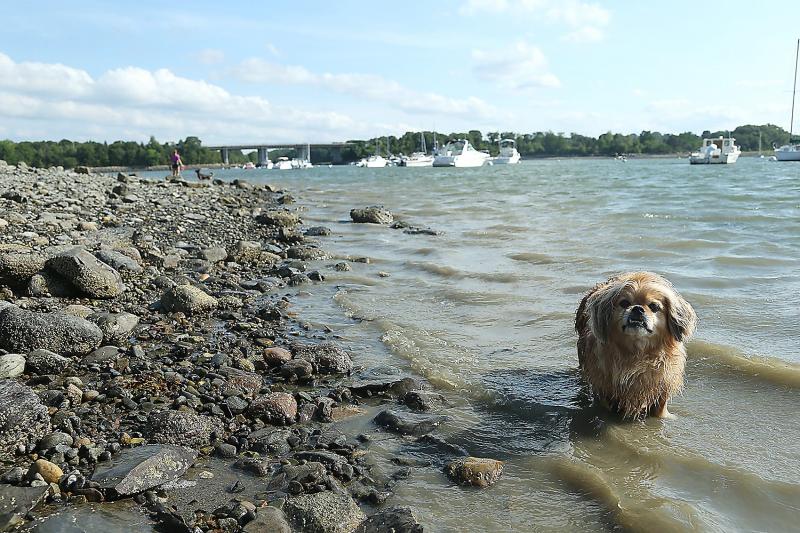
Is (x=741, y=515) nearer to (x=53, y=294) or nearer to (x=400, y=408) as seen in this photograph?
(x=400, y=408)

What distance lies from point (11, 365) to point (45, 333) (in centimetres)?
49

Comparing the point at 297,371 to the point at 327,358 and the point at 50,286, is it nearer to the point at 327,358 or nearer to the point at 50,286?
the point at 327,358

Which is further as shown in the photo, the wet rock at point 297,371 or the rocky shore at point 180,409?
the wet rock at point 297,371

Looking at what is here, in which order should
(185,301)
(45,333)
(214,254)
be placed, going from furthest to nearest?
(214,254) < (185,301) < (45,333)

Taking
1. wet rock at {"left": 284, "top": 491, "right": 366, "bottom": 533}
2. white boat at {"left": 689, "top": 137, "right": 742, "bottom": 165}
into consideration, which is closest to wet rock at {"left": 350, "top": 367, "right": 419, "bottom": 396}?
wet rock at {"left": 284, "top": 491, "right": 366, "bottom": 533}

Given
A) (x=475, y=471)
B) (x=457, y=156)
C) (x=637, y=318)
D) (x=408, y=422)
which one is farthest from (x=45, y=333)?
(x=457, y=156)

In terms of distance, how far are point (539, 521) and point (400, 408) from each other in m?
1.63

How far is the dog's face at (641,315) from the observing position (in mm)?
4512

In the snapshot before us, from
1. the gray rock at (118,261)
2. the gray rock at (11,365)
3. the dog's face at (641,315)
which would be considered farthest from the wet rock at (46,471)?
the gray rock at (118,261)

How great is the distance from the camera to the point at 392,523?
3236 millimetres

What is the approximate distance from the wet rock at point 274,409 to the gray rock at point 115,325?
190cm

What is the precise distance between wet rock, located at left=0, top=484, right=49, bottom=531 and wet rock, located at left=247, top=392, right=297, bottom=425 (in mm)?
1423

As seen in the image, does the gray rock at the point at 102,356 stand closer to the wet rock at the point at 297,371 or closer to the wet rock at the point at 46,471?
A: the wet rock at the point at 297,371

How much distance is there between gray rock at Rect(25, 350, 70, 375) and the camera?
4.88m
